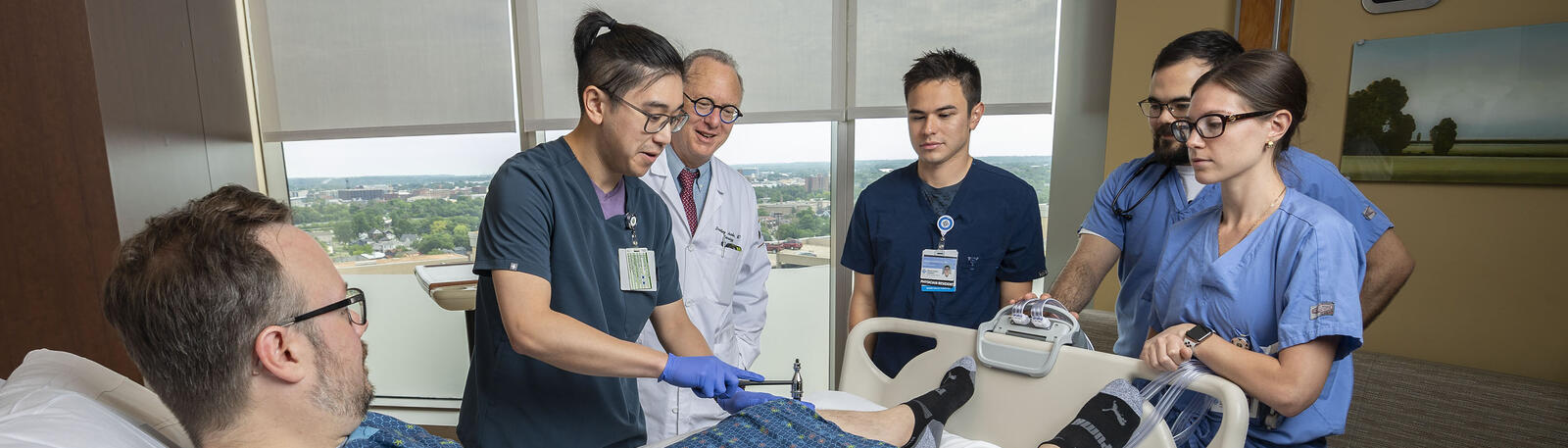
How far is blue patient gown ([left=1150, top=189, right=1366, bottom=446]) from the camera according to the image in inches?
45.2

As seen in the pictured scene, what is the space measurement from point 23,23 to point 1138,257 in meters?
3.49

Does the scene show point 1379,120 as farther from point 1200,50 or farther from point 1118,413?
point 1118,413

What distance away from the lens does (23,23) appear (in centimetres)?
242

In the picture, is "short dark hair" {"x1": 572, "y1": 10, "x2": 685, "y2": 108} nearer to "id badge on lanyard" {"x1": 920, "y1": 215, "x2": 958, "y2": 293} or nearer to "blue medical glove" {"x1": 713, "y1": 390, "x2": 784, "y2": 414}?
"blue medical glove" {"x1": 713, "y1": 390, "x2": 784, "y2": 414}

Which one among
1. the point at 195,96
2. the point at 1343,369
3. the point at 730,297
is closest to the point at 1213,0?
the point at 1343,369

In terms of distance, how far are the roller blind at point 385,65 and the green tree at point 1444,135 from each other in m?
3.26

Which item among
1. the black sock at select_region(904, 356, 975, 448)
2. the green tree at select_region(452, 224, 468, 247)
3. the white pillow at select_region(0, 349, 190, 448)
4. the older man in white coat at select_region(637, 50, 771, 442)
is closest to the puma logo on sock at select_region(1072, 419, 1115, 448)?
the black sock at select_region(904, 356, 975, 448)

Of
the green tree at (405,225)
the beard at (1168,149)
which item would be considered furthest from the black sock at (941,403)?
A: the green tree at (405,225)

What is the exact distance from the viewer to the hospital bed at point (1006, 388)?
1255mm

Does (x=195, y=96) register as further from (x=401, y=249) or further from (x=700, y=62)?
(x=700, y=62)

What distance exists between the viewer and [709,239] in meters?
2.08

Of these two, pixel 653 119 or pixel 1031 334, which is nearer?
pixel 653 119

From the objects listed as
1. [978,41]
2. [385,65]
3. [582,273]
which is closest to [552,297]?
[582,273]

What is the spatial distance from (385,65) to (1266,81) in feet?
10.6
